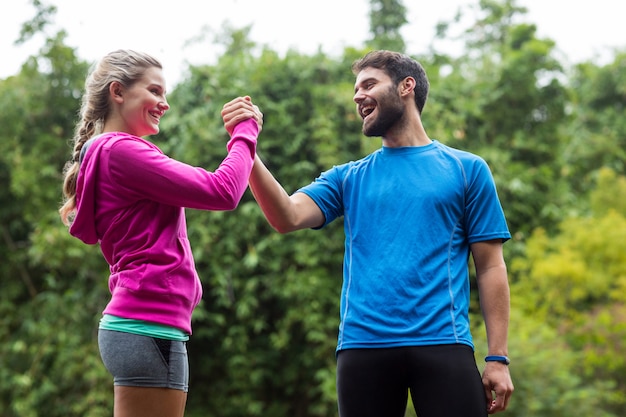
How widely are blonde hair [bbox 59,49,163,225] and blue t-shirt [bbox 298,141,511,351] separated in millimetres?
758

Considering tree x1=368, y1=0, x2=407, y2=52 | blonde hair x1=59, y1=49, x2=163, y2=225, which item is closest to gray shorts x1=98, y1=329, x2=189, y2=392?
blonde hair x1=59, y1=49, x2=163, y2=225

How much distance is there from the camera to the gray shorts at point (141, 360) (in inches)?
75.8

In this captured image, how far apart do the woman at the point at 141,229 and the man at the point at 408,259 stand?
295 millimetres

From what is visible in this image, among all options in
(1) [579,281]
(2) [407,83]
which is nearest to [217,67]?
(1) [579,281]

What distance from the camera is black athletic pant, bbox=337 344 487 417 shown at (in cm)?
217

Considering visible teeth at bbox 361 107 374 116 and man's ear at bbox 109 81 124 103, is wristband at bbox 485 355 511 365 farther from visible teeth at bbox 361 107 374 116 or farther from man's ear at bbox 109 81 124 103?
man's ear at bbox 109 81 124 103

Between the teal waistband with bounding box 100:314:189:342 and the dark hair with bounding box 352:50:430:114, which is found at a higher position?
the dark hair with bounding box 352:50:430:114

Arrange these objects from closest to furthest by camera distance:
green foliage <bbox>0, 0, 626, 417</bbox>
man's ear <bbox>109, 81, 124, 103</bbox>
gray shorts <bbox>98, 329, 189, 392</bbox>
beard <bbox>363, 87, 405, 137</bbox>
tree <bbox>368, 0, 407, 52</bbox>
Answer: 1. gray shorts <bbox>98, 329, 189, 392</bbox>
2. man's ear <bbox>109, 81, 124, 103</bbox>
3. beard <bbox>363, 87, 405, 137</bbox>
4. green foliage <bbox>0, 0, 626, 417</bbox>
5. tree <bbox>368, 0, 407, 52</bbox>

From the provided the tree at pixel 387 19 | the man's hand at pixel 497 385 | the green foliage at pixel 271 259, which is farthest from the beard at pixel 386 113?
the tree at pixel 387 19

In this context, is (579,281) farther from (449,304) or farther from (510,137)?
(449,304)

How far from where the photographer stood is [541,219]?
7.98m

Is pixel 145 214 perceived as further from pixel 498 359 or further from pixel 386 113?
pixel 498 359

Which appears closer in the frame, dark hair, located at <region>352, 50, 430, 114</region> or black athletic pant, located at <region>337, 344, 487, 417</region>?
black athletic pant, located at <region>337, 344, 487, 417</region>

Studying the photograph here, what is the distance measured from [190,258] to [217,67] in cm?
497
